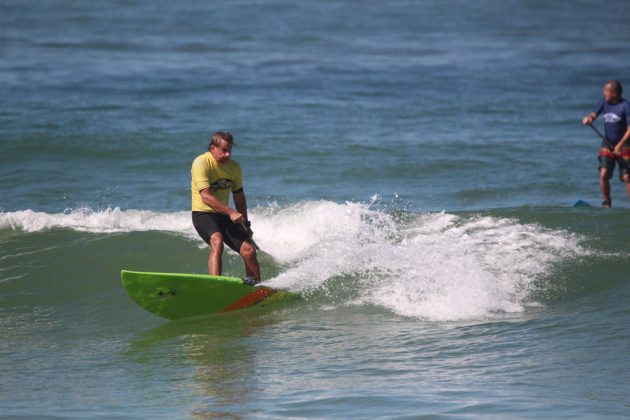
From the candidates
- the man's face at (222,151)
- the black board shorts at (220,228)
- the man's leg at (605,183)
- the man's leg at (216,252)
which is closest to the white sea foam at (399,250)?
the black board shorts at (220,228)

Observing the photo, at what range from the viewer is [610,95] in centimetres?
1245

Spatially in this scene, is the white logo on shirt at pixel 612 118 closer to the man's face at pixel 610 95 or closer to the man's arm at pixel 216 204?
the man's face at pixel 610 95

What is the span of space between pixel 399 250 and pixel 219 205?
2.19 meters

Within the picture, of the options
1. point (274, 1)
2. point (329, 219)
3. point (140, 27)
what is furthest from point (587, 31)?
point (329, 219)

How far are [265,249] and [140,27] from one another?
84.8 ft

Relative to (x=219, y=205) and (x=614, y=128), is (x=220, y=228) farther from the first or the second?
(x=614, y=128)


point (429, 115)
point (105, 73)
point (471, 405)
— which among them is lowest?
point (471, 405)

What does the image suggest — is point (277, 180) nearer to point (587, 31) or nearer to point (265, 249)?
point (265, 249)

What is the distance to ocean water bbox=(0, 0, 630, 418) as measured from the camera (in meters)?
7.27

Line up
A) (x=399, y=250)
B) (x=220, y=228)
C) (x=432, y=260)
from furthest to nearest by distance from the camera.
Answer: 1. (x=399, y=250)
2. (x=432, y=260)
3. (x=220, y=228)

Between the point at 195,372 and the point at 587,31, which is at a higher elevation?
the point at 587,31

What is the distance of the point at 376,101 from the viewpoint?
22.8 m

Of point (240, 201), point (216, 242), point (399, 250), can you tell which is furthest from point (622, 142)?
point (216, 242)

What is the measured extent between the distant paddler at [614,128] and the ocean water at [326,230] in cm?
84
